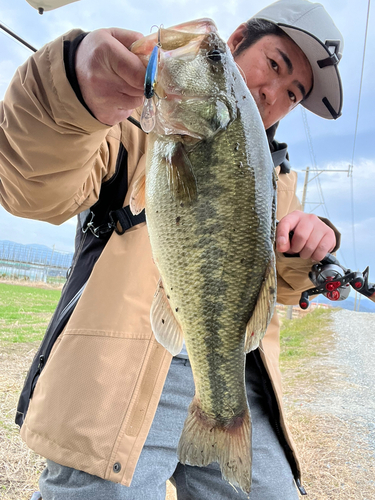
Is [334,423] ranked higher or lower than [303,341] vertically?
higher

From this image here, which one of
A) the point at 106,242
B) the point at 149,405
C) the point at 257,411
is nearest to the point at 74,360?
the point at 149,405

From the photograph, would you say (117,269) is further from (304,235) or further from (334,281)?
(334,281)

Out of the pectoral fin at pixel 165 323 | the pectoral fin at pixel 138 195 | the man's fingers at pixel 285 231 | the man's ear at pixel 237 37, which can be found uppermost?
the man's ear at pixel 237 37

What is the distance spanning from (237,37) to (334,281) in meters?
1.77

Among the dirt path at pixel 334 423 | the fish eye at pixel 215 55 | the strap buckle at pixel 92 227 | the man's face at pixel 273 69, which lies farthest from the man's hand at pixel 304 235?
the dirt path at pixel 334 423

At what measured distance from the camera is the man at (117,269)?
3.87 feet

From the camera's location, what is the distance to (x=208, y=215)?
1.09 m

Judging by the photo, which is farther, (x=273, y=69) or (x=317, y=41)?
(x=273, y=69)

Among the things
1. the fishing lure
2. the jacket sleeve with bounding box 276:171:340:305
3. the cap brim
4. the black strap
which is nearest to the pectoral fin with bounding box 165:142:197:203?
the fishing lure

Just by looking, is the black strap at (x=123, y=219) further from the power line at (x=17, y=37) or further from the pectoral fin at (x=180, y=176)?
the power line at (x=17, y=37)

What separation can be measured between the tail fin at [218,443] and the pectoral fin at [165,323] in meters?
0.27

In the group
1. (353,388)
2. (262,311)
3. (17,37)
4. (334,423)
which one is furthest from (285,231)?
(353,388)

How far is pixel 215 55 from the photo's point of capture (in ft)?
3.75

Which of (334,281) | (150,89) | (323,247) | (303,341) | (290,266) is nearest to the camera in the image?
(150,89)
